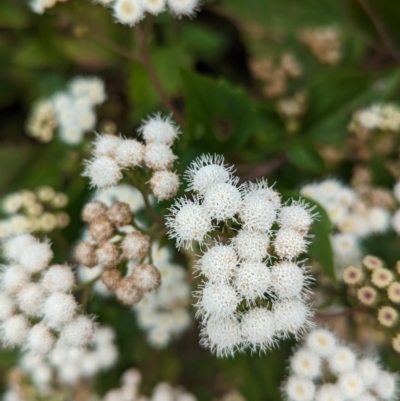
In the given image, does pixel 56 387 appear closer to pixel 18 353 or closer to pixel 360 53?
pixel 18 353

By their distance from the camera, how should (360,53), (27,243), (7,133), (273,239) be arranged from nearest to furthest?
(273,239) → (27,243) → (360,53) → (7,133)

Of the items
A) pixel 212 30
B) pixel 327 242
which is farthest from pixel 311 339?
pixel 212 30

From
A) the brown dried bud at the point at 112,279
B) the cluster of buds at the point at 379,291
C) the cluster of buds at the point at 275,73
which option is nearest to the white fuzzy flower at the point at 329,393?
the cluster of buds at the point at 379,291

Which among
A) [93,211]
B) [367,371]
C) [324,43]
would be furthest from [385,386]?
[324,43]

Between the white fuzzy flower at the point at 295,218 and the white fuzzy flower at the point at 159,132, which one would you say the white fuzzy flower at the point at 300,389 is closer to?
the white fuzzy flower at the point at 295,218

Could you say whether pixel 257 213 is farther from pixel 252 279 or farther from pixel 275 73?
pixel 275 73

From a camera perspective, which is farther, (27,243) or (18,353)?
(18,353)
